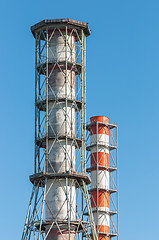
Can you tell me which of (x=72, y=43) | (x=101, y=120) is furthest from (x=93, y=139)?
(x=72, y=43)

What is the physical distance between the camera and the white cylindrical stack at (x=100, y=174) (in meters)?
110

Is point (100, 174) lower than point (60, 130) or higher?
higher

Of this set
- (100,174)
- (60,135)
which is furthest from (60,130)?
(100,174)

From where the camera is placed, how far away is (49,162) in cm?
7988

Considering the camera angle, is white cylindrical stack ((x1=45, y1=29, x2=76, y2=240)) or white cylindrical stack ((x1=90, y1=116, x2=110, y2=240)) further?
white cylindrical stack ((x1=90, y1=116, x2=110, y2=240))

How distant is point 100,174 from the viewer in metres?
113

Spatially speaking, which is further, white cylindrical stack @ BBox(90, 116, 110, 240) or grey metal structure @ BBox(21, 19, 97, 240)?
white cylindrical stack @ BBox(90, 116, 110, 240)

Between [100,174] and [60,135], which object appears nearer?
[60,135]

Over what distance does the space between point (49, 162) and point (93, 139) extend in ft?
119

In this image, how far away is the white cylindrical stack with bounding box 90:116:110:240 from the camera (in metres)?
110

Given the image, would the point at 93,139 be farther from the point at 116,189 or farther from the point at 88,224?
the point at 88,224

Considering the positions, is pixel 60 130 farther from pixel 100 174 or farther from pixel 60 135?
pixel 100 174

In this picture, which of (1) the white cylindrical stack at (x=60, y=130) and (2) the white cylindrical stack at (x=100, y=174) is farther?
(2) the white cylindrical stack at (x=100, y=174)

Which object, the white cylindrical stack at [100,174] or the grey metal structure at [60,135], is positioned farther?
the white cylindrical stack at [100,174]
